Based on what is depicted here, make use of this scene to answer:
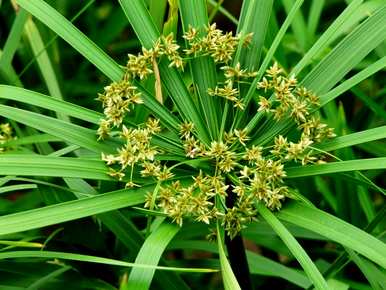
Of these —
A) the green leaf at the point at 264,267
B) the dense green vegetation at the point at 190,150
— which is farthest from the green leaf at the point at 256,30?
the green leaf at the point at 264,267

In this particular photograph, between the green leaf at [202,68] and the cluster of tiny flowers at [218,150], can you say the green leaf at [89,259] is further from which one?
the green leaf at [202,68]

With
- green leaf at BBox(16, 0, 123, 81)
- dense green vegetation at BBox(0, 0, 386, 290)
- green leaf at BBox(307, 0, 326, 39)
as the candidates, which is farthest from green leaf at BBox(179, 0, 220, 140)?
green leaf at BBox(307, 0, 326, 39)

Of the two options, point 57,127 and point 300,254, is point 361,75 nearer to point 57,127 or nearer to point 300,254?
point 300,254

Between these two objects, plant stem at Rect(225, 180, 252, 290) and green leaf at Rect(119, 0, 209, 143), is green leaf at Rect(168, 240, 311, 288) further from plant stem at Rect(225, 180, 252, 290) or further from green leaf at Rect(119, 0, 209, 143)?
green leaf at Rect(119, 0, 209, 143)

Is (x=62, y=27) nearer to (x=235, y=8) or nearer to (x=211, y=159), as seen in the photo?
(x=211, y=159)

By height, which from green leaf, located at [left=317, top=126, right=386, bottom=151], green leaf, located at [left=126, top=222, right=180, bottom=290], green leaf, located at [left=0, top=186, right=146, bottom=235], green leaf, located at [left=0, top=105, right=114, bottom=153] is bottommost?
green leaf, located at [left=126, top=222, right=180, bottom=290]

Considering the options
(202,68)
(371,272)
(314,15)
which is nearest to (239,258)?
(371,272)
